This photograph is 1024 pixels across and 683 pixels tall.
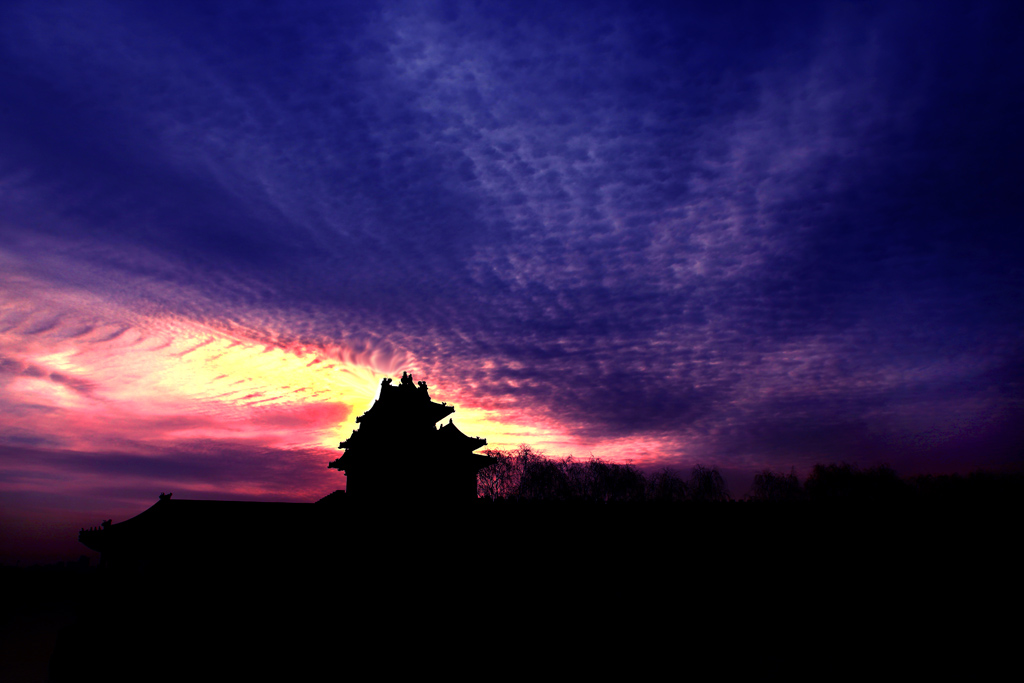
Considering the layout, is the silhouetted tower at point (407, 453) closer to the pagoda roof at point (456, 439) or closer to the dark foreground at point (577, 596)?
the pagoda roof at point (456, 439)

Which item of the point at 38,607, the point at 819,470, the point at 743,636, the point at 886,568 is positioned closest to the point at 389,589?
the point at 743,636

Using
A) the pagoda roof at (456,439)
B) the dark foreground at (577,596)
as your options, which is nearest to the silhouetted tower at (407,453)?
the pagoda roof at (456,439)

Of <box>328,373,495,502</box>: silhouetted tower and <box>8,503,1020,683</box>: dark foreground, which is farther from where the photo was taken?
<box>328,373,495,502</box>: silhouetted tower

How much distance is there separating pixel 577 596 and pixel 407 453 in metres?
12.7

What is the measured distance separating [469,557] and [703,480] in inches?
2395

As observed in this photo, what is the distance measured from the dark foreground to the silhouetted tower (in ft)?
25.9

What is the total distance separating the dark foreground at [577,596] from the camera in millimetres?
11852

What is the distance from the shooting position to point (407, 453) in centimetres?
2377

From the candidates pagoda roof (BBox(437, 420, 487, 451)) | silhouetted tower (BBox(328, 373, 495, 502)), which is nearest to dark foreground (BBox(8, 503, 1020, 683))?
silhouetted tower (BBox(328, 373, 495, 502))

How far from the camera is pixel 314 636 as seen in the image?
1380 cm

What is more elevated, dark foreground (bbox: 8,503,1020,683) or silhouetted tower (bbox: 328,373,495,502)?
silhouetted tower (bbox: 328,373,495,502)

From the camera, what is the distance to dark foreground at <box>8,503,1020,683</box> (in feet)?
38.9

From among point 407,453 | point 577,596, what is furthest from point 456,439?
point 577,596

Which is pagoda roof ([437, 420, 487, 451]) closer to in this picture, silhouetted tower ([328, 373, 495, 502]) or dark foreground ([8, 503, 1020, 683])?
silhouetted tower ([328, 373, 495, 502])
